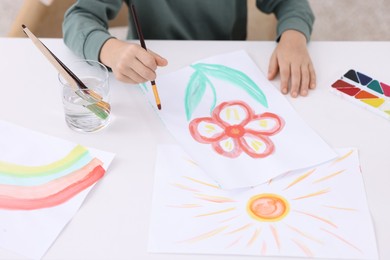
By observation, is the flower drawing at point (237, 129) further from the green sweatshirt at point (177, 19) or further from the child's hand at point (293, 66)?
the green sweatshirt at point (177, 19)

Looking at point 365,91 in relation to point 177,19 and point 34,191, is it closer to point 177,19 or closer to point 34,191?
point 177,19

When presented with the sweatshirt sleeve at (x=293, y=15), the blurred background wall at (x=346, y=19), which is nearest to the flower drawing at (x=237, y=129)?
the sweatshirt sleeve at (x=293, y=15)

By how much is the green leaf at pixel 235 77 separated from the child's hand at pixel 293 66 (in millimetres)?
43

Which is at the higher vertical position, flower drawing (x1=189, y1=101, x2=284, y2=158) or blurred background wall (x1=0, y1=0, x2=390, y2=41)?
blurred background wall (x1=0, y1=0, x2=390, y2=41)

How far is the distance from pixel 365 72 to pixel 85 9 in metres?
0.57

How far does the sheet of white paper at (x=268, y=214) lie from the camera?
0.69 m

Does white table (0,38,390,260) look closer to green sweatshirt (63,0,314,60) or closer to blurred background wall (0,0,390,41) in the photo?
green sweatshirt (63,0,314,60)

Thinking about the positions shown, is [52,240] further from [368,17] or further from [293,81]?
[368,17]

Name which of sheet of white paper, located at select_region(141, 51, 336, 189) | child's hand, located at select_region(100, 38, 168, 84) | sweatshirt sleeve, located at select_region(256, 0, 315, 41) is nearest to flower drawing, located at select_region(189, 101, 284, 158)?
sheet of white paper, located at select_region(141, 51, 336, 189)

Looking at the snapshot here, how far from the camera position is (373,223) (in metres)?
0.72

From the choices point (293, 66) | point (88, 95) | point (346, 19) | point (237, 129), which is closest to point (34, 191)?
point (88, 95)

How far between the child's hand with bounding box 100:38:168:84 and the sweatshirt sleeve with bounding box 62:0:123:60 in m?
0.05

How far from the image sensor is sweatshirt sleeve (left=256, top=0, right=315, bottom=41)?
1.08 m

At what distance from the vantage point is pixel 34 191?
0.78m
